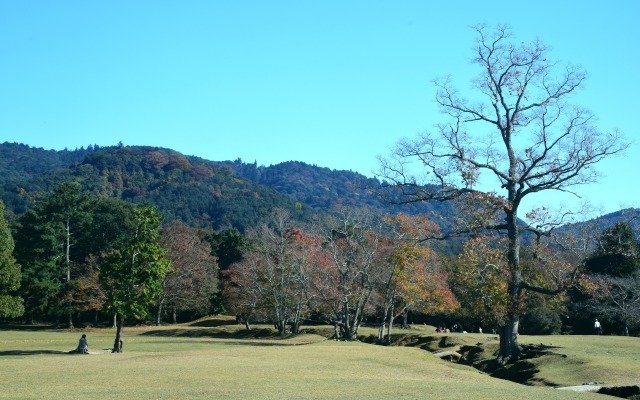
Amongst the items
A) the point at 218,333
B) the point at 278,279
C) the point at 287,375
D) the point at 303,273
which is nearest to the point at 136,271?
the point at 303,273

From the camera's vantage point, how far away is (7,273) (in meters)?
53.8

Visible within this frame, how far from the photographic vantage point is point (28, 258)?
78812 mm

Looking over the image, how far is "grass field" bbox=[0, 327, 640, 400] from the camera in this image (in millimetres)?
19656

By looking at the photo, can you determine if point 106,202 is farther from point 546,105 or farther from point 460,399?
point 460,399

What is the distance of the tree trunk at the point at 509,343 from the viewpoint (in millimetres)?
33750

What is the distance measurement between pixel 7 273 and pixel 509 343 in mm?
41638

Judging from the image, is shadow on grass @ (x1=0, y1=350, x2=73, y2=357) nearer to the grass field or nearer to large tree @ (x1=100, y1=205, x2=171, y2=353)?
the grass field

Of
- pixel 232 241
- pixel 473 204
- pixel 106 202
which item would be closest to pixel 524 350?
pixel 473 204

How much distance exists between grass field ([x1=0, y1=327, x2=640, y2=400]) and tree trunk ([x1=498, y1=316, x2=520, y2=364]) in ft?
9.64

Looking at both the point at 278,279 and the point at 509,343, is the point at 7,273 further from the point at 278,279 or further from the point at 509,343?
the point at 509,343

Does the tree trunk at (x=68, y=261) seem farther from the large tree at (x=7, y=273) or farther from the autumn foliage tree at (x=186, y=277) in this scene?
the large tree at (x=7, y=273)

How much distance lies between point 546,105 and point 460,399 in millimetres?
19720

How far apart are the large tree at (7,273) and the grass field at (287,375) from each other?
15291 millimetres

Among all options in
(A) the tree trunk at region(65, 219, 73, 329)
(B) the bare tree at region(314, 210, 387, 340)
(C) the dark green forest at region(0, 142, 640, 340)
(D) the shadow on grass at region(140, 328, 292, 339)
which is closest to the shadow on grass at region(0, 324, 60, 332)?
(C) the dark green forest at region(0, 142, 640, 340)
